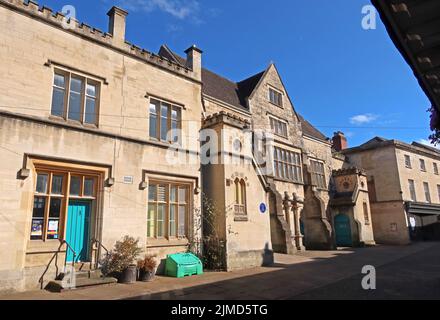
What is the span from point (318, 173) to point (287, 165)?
4.94m

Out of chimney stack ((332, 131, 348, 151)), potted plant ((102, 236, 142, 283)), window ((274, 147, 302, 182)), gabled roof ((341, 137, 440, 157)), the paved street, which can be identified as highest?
chimney stack ((332, 131, 348, 151))

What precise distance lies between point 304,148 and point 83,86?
60.8ft

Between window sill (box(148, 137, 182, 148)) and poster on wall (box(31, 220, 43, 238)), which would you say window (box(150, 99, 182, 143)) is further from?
poster on wall (box(31, 220, 43, 238))

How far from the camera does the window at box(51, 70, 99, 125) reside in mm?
10805

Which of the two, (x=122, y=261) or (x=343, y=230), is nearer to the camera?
(x=122, y=261)

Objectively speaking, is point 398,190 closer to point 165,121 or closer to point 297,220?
point 297,220

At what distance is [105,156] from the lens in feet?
37.1

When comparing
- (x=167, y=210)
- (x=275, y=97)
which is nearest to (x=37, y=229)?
(x=167, y=210)

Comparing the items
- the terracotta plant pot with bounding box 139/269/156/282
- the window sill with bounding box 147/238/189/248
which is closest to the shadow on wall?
the terracotta plant pot with bounding box 139/269/156/282

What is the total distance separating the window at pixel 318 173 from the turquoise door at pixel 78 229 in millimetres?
19808

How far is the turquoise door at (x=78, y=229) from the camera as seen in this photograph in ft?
34.1

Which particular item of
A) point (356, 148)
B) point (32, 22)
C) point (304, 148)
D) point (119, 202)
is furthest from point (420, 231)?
point (32, 22)

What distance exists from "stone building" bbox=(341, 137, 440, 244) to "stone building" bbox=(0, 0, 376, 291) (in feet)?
64.6

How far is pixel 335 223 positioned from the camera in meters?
26.5
